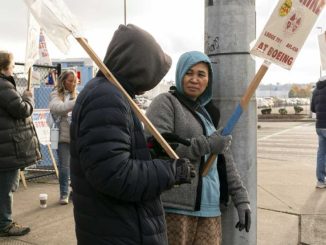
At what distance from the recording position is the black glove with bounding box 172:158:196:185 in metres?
1.98

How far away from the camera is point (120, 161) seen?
1.79 meters

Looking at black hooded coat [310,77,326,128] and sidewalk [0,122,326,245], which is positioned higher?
black hooded coat [310,77,326,128]

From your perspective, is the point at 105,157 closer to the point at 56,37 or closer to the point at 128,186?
the point at 128,186

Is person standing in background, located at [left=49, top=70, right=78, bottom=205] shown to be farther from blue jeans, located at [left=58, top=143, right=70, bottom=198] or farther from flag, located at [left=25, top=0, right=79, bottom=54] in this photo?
flag, located at [left=25, top=0, right=79, bottom=54]

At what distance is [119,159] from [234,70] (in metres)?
1.42

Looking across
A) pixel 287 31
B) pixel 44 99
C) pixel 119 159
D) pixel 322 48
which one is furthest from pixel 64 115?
pixel 119 159

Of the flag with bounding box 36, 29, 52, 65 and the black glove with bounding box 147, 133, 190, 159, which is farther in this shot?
the flag with bounding box 36, 29, 52, 65

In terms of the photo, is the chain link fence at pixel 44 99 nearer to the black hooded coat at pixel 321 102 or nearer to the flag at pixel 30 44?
the flag at pixel 30 44

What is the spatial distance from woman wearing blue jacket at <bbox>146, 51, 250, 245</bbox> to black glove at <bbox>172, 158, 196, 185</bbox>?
48 centimetres

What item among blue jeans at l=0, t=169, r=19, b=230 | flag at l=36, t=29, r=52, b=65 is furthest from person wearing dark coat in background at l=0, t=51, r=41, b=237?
flag at l=36, t=29, r=52, b=65

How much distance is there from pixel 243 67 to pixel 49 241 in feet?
9.12

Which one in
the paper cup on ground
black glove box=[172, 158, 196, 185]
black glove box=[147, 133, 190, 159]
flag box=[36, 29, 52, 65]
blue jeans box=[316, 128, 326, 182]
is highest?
flag box=[36, 29, 52, 65]

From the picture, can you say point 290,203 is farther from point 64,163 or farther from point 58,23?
point 58,23

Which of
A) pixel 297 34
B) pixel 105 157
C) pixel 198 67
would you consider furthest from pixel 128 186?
pixel 297 34
